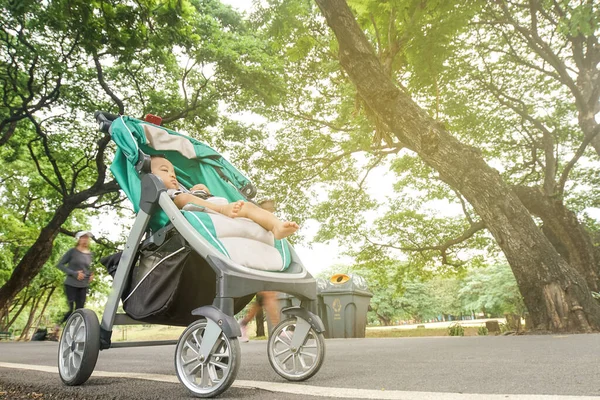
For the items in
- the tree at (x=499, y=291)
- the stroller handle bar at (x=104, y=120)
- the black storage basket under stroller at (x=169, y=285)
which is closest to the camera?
the black storage basket under stroller at (x=169, y=285)

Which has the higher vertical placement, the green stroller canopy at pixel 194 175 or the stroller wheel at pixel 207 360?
the green stroller canopy at pixel 194 175

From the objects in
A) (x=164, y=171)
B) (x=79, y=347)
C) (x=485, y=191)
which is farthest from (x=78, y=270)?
(x=485, y=191)

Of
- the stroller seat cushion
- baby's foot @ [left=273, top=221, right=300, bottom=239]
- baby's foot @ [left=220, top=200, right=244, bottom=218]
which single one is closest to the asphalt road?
the stroller seat cushion

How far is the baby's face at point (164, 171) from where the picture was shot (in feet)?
11.8

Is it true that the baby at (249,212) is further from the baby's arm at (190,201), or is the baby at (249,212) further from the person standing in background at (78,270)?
the person standing in background at (78,270)

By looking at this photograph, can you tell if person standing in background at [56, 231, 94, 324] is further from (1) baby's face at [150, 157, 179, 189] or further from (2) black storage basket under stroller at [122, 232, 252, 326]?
(2) black storage basket under stroller at [122, 232, 252, 326]

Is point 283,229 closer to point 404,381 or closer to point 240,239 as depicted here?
point 240,239

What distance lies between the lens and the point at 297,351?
331 centimetres

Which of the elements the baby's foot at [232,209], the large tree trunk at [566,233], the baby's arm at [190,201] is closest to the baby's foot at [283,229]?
the baby's foot at [232,209]

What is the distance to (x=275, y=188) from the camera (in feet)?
50.0

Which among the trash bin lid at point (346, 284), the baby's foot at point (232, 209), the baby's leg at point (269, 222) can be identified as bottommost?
the baby's leg at point (269, 222)

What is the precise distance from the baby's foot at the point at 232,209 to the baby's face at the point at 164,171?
57 cm

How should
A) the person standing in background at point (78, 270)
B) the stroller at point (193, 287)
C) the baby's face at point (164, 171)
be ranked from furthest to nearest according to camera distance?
1. the person standing in background at point (78, 270)
2. the baby's face at point (164, 171)
3. the stroller at point (193, 287)

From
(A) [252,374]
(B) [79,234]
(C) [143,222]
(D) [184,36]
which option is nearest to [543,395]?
(A) [252,374]
